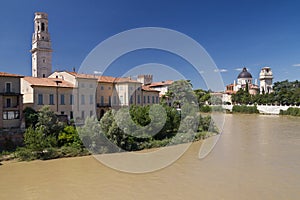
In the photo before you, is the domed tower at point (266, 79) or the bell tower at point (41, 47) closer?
the bell tower at point (41, 47)

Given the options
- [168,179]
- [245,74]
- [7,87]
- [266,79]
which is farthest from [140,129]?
[245,74]

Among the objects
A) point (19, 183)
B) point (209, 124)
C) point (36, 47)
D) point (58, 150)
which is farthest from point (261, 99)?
point (19, 183)

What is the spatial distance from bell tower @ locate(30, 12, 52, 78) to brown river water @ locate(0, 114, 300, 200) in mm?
27079

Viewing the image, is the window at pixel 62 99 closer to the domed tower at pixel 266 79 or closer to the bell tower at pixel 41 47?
the bell tower at pixel 41 47

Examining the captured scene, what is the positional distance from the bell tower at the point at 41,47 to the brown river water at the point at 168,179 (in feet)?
88.8

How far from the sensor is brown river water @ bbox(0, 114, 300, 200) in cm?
1114

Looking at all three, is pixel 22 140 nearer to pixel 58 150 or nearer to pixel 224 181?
pixel 58 150

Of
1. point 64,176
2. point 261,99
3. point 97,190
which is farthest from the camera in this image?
point 261,99

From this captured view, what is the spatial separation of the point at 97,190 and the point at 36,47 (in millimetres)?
33962

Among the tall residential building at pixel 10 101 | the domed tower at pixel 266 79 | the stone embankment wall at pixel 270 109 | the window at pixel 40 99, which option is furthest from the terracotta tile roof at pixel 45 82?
the domed tower at pixel 266 79

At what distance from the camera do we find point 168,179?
13.1 meters

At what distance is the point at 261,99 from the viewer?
63344 mm

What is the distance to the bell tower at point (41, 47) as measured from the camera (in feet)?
128

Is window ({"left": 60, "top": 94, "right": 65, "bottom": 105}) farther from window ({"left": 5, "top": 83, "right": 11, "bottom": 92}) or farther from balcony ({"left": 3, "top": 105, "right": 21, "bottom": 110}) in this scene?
window ({"left": 5, "top": 83, "right": 11, "bottom": 92})
